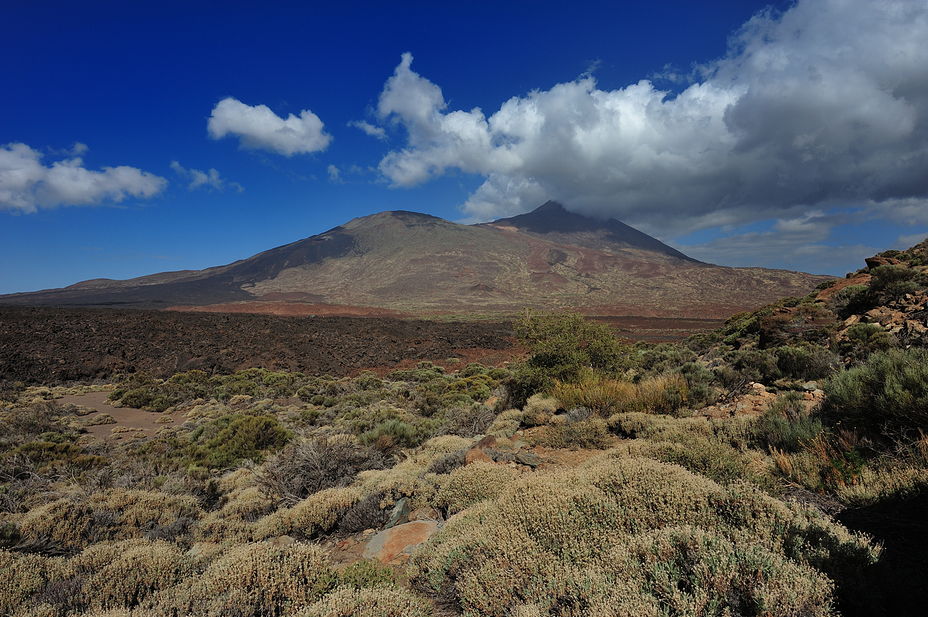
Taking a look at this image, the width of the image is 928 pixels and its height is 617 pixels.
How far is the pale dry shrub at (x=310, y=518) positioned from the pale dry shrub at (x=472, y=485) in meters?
1.29

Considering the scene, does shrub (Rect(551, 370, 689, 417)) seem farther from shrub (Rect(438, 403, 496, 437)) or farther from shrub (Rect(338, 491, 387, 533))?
shrub (Rect(338, 491, 387, 533))

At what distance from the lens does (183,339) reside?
29578 mm

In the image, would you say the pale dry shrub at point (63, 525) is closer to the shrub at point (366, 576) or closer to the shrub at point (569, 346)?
the shrub at point (366, 576)

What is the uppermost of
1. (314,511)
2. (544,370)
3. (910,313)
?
(910,313)

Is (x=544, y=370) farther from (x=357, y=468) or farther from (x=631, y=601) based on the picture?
(x=631, y=601)

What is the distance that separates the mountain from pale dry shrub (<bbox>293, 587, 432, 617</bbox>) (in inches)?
2773

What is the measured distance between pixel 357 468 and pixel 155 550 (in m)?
3.37

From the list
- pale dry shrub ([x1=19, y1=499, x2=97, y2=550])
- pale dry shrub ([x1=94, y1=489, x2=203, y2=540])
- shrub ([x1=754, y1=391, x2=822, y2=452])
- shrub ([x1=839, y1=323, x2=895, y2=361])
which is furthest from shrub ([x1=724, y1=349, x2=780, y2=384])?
pale dry shrub ([x1=19, y1=499, x2=97, y2=550])

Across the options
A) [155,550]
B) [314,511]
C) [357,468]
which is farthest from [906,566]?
[357,468]

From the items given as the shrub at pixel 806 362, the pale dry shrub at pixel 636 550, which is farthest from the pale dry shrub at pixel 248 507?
the shrub at pixel 806 362

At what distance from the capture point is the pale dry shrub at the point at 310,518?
4.66m

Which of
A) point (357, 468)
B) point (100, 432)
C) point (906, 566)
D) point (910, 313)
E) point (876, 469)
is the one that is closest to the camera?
point (906, 566)

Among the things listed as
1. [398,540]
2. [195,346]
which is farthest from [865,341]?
[195,346]

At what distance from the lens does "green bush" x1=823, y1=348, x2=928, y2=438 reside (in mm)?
3850
